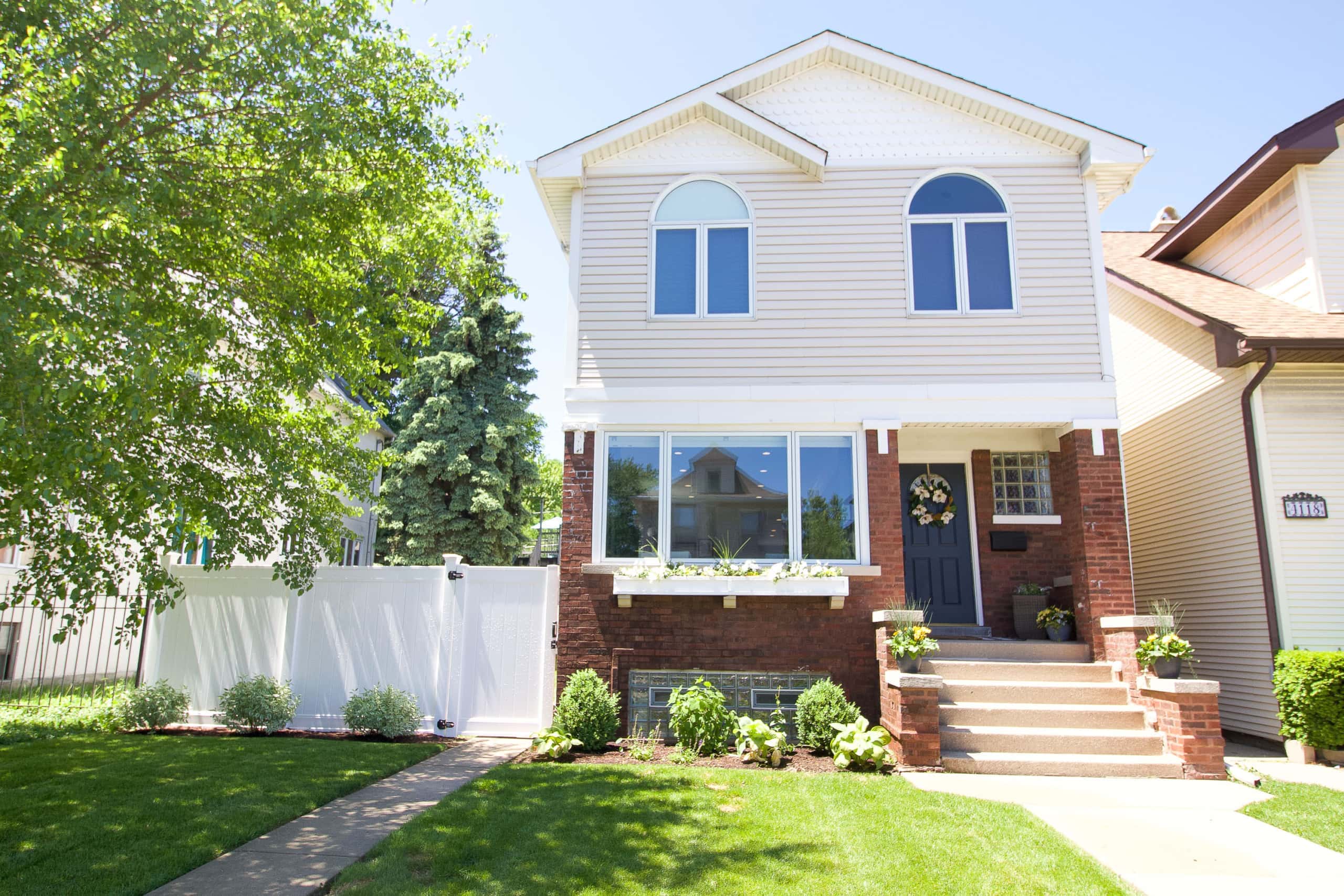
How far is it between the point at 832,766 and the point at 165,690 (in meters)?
7.28

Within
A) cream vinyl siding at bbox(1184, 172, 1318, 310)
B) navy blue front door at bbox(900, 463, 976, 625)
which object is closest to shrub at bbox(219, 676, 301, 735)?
navy blue front door at bbox(900, 463, 976, 625)

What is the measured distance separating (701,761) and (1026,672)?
3.60m

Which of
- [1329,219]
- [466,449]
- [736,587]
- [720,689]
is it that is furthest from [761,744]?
[466,449]

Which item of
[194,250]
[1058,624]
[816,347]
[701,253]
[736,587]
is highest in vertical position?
[701,253]

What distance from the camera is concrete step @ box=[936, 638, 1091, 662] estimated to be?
9.42m

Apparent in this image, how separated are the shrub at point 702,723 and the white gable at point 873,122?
6.55 meters

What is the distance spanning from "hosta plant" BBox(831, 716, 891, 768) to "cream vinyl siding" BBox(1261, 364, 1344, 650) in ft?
15.9

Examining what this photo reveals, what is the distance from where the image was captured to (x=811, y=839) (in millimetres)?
5414

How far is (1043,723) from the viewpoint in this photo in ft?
27.3

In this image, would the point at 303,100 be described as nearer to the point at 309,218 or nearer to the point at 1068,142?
the point at 309,218

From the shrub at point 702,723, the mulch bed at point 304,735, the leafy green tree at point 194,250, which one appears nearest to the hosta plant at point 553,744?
the shrub at point 702,723

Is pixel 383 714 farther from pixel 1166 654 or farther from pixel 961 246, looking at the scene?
pixel 961 246

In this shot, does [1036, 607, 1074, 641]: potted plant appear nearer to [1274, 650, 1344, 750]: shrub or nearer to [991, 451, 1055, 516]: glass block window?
[991, 451, 1055, 516]: glass block window

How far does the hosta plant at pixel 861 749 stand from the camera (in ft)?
24.7
